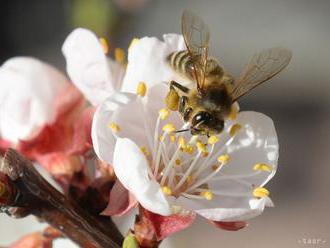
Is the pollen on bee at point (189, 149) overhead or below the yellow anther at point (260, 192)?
overhead

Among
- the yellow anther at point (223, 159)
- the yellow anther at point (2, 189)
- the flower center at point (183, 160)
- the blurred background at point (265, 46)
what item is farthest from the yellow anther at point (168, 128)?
the blurred background at point (265, 46)

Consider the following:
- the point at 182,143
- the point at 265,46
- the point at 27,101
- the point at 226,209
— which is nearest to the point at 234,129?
the point at 182,143

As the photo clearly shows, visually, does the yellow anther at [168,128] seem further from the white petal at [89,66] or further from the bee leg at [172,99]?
the white petal at [89,66]

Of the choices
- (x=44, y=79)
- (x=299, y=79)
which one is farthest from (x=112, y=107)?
(x=299, y=79)

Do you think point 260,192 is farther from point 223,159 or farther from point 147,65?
point 147,65

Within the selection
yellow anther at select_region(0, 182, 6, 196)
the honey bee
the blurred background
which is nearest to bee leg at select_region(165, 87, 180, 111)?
the honey bee

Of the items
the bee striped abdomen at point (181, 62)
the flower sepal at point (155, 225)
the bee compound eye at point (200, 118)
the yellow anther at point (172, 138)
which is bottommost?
the flower sepal at point (155, 225)

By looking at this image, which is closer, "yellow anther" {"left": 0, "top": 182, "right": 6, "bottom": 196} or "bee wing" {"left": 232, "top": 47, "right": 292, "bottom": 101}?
"yellow anther" {"left": 0, "top": 182, "right": 6, "bottom": 196}

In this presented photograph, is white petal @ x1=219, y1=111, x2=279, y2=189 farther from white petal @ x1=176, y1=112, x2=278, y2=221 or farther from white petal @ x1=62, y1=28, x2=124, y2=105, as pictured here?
white petal @ x1=62, y1=28, x2=124, y2=105
